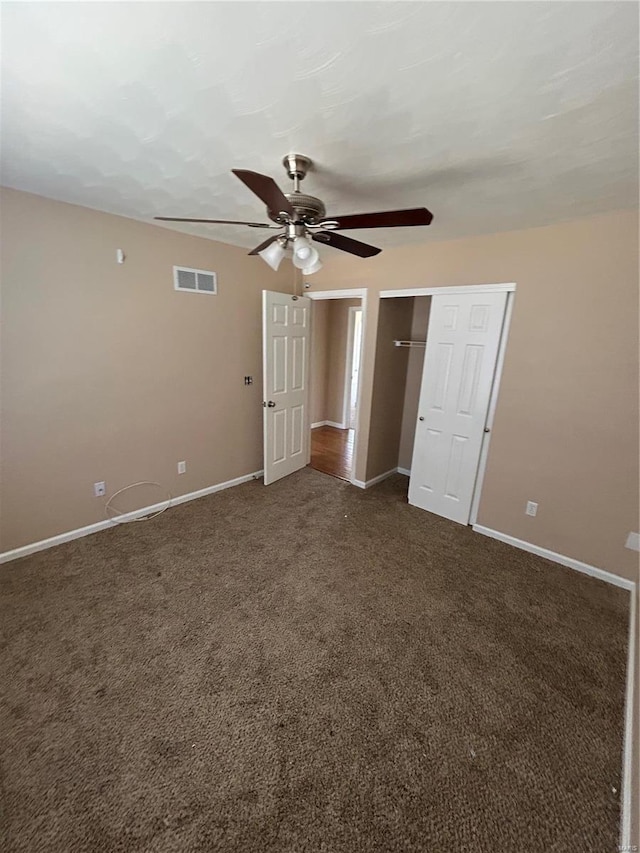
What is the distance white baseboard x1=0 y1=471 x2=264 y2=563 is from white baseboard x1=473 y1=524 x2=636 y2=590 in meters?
2.57

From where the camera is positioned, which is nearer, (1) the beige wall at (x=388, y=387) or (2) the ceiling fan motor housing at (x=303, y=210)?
(2) the ceiling fan motor housing at (x=303, y=210)

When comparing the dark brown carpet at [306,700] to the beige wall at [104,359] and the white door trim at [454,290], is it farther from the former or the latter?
the white door trim at [454,290]

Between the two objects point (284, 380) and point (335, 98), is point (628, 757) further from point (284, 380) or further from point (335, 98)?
point (284, 380)

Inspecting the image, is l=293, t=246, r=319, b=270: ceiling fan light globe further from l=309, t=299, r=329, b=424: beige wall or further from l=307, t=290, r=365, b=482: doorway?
l=309, t=299, r=329, b=424: beige wall

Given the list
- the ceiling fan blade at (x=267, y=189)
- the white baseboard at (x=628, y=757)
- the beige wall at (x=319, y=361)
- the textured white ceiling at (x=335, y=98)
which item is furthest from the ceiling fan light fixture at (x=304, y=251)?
the beige wall at (x=319, y=361)

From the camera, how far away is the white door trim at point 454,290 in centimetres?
267

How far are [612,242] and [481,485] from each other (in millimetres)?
1944

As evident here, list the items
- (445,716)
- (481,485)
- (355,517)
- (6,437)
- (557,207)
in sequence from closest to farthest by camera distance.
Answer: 1. (445,716)
2. (557,207)
3. (6,437)
4. (481,485)
5. (355,517)

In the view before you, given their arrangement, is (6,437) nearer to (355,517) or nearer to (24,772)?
(24,772)

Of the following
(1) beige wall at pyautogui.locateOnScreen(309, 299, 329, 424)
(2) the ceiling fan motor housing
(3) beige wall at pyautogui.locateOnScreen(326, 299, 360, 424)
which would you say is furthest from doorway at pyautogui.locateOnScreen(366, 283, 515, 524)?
(1) beige wall at pyautogui.locateOnScreen(309, 299, 329, 424)

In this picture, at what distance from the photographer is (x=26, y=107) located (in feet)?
4.48

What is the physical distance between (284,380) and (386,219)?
2.38 meters

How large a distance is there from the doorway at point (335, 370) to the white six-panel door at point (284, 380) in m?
1.14

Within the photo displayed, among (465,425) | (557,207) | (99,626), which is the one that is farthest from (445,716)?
(557,207)
